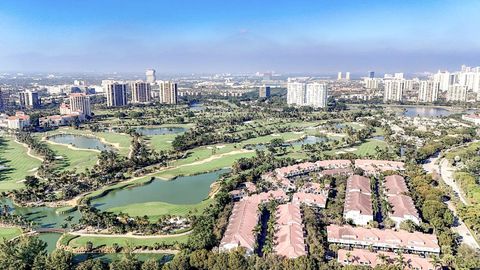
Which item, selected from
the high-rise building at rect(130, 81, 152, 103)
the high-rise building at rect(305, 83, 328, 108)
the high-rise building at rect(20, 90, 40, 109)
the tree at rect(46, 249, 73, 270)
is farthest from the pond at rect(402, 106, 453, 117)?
the high-rise building at rect(20, 90, 40, 109)

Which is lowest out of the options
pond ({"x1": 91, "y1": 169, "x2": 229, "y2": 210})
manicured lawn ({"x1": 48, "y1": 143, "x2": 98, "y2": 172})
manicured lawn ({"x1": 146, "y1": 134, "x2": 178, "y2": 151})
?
pond ({"x1": 91, "y1": 169, "x2": 229, "y2": 210})

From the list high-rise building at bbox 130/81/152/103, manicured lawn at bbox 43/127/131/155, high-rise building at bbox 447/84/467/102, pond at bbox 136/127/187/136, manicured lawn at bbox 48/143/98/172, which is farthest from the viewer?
high-rise building at bbox 130/81/152/103

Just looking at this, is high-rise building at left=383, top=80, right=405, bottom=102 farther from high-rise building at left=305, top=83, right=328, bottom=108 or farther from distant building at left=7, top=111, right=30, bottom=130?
distant building at left=7, top=111, right=30, bottom=130

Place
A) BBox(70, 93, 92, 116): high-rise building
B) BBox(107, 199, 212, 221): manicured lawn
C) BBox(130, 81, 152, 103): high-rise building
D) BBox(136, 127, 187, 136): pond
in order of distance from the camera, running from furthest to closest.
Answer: BBox(130, 81, 152, 103): high-rise building → BBox(70, 93, 92, 116): high-rise building → BBox(136, 127, 187, 136): pond → BBox(107, 199, 212, 221): manicured lawn

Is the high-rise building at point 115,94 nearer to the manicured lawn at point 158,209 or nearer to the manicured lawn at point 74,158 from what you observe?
the manicured lawn at point 74,158

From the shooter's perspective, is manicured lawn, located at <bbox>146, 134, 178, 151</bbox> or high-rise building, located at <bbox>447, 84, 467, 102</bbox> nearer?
manicured lawn, located at <bbox>146, 134, 178, 151</bbox>

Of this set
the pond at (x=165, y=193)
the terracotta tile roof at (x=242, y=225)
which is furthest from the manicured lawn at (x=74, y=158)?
the terracotta tile roof at (x=242, y=225)

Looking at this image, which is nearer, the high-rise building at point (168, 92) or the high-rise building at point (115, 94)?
the high-rise building at point (115, 94)
